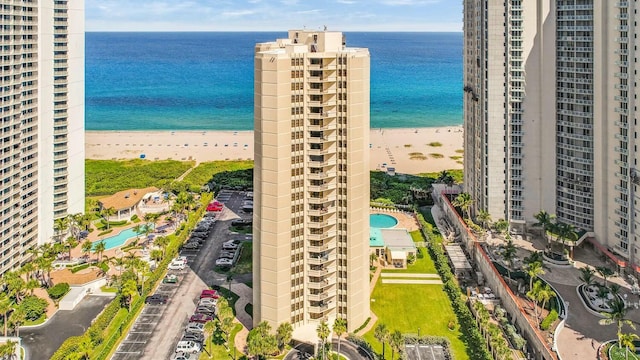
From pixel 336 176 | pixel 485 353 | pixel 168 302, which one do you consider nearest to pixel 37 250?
pixel 168 302

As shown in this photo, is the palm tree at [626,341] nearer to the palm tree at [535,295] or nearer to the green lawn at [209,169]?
the palm tree at [535,295]

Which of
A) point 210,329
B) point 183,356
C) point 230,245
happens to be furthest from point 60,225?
point 210,329

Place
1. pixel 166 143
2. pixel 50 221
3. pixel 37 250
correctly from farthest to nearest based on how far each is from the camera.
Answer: pixel 166 143 < pixel 50 221 < pixel 37 250

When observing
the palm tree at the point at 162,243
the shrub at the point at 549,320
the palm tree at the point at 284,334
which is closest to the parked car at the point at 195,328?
the palm tree at the point at 284,334

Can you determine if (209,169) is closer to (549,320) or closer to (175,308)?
(175,308)

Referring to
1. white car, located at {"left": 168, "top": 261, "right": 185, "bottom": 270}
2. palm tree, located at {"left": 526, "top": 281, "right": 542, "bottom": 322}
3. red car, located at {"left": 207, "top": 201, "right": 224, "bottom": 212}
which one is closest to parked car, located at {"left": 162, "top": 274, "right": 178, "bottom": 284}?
white car, located at {"left": 168, "top": 261, "right": 185, "bottom": 270}

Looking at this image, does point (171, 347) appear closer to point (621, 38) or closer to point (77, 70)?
point (77, 70)
